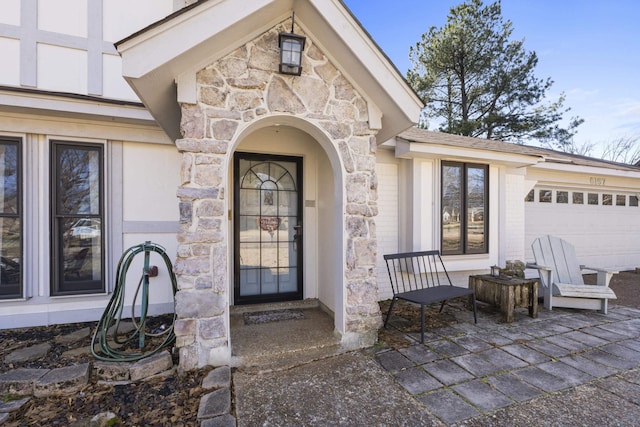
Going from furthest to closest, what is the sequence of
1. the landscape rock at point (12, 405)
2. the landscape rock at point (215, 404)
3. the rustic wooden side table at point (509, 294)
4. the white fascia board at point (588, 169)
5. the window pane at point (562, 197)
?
the window pane at point (562, 197)
the white fascia board at point (588, 169)
the rustic wooden side table at point (509, 294)
the landscape rock at point (12, 405)
the landscape rock at point (215, 404)

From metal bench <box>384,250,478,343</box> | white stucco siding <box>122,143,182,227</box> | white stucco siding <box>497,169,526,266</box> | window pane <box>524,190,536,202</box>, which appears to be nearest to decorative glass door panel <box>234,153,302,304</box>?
white stucco siding <box>122,143,182,227</box>

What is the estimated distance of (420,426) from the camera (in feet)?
6.84

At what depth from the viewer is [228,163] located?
2.77 meters

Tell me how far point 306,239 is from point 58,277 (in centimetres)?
331

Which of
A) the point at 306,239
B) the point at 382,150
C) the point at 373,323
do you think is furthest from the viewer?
the point at 382,150

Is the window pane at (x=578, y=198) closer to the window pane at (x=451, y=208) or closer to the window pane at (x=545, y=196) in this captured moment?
the window pane at (x=545, y=196)

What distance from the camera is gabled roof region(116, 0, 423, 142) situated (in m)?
2.40

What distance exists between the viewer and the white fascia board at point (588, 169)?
6173mm

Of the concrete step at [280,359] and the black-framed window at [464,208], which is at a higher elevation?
the black-framed window at [464,208]

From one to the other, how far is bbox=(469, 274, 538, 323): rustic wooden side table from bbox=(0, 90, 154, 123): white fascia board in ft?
17.1

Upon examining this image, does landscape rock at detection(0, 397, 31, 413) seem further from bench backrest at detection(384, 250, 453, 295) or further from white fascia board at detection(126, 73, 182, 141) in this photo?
bench backrest at detection(384, 250, 453, 295)

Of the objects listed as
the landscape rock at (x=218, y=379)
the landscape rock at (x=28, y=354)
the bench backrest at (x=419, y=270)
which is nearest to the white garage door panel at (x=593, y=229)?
the bench backrest at (x=419, y=270)

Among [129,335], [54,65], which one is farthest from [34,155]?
[129,335]

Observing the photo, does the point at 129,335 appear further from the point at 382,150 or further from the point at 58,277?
the point at 382,150
